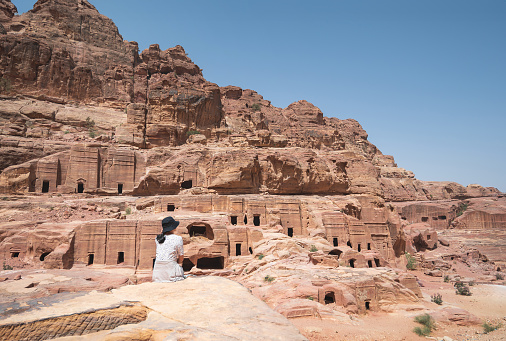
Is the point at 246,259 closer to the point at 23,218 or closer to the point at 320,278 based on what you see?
the point at 320,278

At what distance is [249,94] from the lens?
237ft

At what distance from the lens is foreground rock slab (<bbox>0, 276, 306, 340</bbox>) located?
3.29 m

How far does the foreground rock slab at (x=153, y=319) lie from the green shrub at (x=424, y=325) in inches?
623

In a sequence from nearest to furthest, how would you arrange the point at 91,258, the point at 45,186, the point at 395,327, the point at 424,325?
the point at 395,327
the point at 424,325
the point at 91,258
the point at 45,186

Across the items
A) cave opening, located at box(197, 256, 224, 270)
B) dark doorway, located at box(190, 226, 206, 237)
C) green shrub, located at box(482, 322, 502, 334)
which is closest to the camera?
green shrub, located at box(482, 322, 502, 334)

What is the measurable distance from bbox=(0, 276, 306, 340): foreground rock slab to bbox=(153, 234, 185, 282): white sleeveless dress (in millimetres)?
1548

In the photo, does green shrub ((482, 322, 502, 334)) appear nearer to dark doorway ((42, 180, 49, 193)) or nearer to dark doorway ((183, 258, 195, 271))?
dark doorway ((183, 258, 195, 271))

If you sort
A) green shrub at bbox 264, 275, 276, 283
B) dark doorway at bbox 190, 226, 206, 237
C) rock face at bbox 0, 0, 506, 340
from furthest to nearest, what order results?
dark doorway at bbox 190, 226, 206, 237
green shrub at bbox 264, 275, 276, 283
rock face at bbox 0, 0, 506, 340

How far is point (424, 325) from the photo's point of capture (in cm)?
1772

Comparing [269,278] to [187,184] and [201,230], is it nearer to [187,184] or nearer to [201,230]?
[201,230]

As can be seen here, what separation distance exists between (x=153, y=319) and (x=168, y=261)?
2.62 metres

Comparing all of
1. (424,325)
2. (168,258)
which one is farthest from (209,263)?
(168,258)

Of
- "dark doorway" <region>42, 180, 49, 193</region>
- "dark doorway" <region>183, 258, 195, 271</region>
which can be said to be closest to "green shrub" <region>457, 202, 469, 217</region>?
"dark doorway" <region>183, 258, 195, 271</region>

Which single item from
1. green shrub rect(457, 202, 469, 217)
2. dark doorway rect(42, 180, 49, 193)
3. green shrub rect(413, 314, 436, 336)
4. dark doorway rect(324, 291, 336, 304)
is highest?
dark doorway rect(42, 180, 49, 193)
